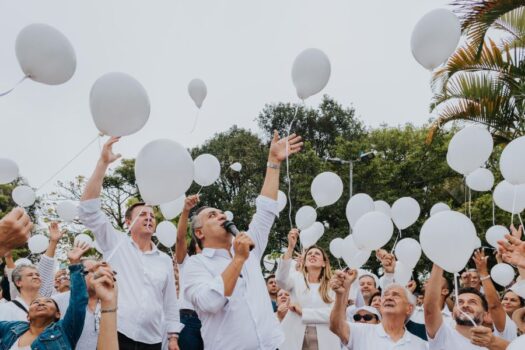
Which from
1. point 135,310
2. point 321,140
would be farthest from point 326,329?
point 321,140

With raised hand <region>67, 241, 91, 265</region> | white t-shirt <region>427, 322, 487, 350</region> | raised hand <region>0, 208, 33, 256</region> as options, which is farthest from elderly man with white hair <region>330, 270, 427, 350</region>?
raised hand <region>0, 208, 33, 256</region>

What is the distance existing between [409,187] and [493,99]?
41.6ft

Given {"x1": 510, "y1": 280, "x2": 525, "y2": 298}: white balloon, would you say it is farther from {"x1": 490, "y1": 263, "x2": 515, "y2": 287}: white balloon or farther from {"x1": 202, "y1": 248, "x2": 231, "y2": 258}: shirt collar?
{"x1": 490, "y1": 263, "x2": 515, "y2": 287}: white balloon

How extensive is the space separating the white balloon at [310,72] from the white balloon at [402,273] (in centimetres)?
263

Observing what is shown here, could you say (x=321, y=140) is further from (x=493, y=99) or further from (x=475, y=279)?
(x=475, y=279)

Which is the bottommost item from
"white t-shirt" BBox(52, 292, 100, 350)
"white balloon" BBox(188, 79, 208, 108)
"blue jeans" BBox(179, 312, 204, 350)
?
"blue jeans" BBox(179, 312, 204, 350)

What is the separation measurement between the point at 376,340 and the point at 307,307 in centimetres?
163

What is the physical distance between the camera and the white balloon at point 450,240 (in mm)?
3738

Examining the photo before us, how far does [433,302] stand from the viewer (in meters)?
3.81

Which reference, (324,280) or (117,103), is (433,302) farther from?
(117,103)

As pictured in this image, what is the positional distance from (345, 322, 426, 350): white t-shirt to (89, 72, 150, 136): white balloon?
221 centimetres

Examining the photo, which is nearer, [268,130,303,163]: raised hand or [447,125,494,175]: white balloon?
[268,130,303,163]: raised hand

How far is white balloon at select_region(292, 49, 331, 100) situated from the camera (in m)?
4.96

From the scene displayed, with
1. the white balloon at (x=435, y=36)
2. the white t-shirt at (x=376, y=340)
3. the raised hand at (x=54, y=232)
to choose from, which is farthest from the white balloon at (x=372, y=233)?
the raised hand at (x=54, y=232)
